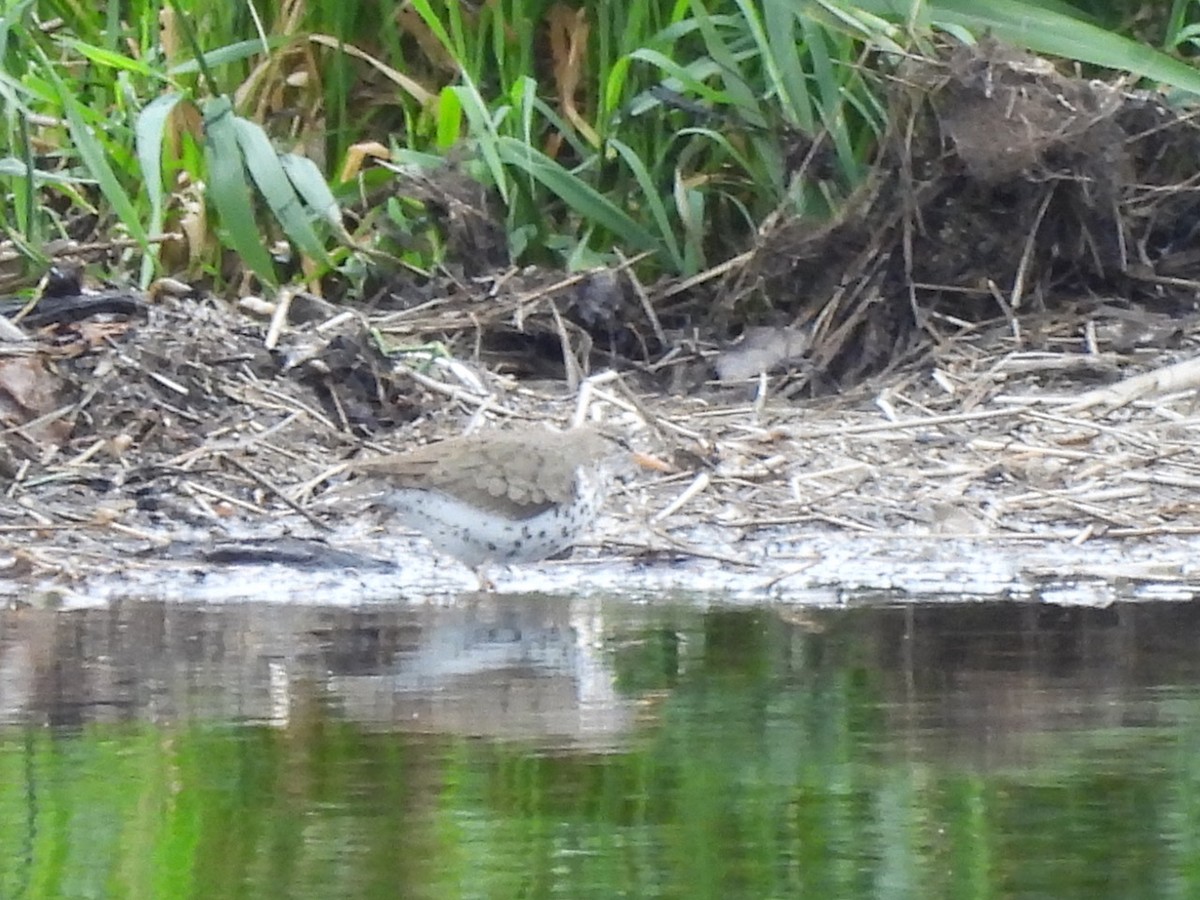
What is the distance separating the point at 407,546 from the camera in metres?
6.54

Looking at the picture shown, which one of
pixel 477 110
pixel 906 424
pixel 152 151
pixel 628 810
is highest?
pixel 477 110

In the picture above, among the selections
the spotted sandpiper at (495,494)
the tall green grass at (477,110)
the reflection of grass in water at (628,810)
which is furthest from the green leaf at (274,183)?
the reflection of grass in water at (628,810)

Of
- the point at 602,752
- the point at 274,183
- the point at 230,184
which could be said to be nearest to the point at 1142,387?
the point at 274,183

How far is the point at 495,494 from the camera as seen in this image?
20.0ft

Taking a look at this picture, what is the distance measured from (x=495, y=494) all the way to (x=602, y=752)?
2.31m

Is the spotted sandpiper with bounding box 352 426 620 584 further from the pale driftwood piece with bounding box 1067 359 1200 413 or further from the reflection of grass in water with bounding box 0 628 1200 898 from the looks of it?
the reflection of grass in water with bounding box 0 628 1200 898

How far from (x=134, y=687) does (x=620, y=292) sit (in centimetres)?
411

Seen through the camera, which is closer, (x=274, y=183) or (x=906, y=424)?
(x=906, y=424)

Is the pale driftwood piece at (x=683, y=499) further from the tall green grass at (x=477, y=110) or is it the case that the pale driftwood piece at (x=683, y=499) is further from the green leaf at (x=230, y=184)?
the green leaf at (x=230, y=184)

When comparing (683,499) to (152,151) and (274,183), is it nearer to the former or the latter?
(274,183)

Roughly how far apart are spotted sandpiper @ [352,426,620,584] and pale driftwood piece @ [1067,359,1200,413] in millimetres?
1662

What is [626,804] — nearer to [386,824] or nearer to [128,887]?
[386,824]

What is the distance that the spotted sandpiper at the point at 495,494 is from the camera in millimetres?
6023

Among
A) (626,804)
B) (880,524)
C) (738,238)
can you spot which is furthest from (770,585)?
(738,238)
